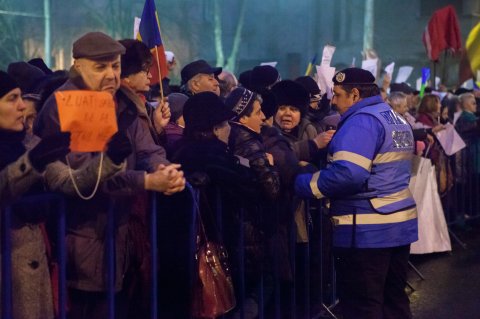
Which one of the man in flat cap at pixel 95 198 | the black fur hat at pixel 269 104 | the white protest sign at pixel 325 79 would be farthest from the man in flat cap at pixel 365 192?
the white protest sign at pixel 325 79

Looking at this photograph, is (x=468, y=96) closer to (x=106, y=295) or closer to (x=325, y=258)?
(x=325, y=258)

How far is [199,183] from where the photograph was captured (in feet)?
15.2

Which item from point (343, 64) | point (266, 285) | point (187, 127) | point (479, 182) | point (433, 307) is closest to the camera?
point (187, 127)

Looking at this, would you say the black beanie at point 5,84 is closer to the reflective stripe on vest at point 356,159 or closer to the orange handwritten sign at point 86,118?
the orange handwritten sign at point 86,118

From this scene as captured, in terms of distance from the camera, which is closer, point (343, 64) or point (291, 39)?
point (343, 64)

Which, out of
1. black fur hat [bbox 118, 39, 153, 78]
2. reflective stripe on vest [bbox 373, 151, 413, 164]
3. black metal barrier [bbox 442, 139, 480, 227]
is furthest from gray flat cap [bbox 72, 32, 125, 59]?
black metal barrier [bbox 442, 139, 480, 227]

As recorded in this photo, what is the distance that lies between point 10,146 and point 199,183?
129 centimetres

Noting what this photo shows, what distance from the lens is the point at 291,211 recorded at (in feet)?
19.0

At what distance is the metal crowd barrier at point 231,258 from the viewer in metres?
3.79

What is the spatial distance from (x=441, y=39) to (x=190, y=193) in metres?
9.96

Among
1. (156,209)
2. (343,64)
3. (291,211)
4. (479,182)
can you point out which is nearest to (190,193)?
(156,209)

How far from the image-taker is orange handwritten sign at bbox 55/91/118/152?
3.43m

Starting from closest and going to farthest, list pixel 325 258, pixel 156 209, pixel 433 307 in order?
pixel 156 209, pixel 325 258, pixel 433 307

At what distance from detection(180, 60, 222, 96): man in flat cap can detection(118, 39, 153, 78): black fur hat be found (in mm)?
2092
